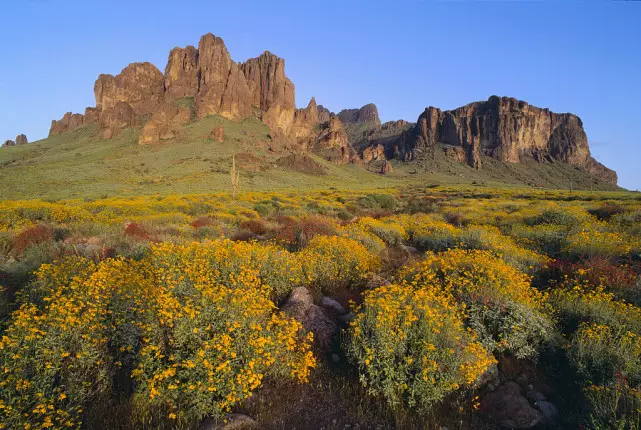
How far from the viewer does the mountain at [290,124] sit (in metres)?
112

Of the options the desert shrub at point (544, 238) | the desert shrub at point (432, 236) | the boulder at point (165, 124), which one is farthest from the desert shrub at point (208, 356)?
the boulder at point (165, 124)

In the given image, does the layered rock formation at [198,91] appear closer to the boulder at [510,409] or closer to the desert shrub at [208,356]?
the desert shrub at [208,356]

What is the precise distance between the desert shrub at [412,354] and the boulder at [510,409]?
0.38 m

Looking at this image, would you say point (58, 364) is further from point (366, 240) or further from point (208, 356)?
point (366, 240)

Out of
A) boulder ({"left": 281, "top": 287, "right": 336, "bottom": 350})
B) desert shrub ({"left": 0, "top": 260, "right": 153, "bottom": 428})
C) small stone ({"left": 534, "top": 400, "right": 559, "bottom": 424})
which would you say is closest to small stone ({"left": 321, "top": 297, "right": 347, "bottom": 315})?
boulder ({"left": 281, "top": 287, "right": 336, "bottom": 350})

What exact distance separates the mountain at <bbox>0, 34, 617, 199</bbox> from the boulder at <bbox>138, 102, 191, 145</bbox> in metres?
0.33

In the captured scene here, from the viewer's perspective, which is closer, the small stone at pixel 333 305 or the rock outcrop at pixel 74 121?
the small stone at pixel 333 305

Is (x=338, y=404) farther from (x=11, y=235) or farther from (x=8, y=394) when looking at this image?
(x=11, y=235)

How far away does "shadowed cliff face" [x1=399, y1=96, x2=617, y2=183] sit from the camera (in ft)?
534

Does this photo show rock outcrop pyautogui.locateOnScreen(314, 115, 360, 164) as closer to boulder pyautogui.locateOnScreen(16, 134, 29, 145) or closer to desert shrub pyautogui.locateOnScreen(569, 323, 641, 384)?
desert shrub pyautogui.locateOnScreen(569, 323, 641, 384)

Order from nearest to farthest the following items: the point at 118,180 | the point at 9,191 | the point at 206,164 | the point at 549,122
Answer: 1. the point at 9,191
2. the point at 118,180
3. the point at 206,164
4. the point at 549,122

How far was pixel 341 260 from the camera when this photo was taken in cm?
881

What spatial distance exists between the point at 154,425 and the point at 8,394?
5.06 ft

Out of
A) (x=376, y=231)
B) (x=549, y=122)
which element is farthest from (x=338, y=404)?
(x=549, y=122)
